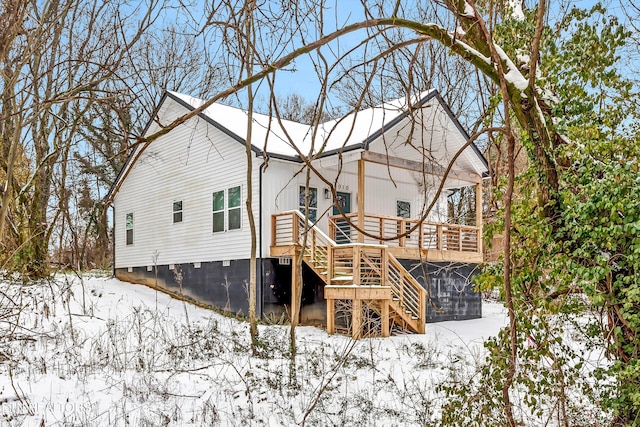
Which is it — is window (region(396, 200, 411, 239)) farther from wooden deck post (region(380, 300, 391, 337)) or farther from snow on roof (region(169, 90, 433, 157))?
wooden deck post (region(380, 300, 391, 337))

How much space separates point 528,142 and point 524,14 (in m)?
1.53

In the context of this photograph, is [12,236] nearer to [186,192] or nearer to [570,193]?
[186,192]

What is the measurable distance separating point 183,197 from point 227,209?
2632 millimetres

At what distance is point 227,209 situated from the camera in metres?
16.3

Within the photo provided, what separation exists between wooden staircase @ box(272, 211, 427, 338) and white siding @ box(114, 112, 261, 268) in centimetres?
215

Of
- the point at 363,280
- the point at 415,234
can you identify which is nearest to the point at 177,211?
the point at 363,280

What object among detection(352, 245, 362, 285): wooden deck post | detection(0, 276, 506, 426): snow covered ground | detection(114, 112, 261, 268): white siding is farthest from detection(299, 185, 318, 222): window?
detection(0, 276, 506, 426): snow covered ground

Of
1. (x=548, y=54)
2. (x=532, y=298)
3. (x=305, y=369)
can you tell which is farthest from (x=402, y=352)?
(x=548, y=54)

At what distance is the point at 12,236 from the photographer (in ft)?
40.4

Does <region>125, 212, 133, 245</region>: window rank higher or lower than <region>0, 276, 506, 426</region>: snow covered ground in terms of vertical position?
higher

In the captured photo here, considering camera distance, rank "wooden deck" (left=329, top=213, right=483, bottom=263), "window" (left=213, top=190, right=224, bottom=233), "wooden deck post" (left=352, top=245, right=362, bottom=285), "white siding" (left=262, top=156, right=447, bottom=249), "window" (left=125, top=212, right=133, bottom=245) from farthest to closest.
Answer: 1. "window" (left=125, top=212, right=133, bottom=245)
2. "window" (left=213, top=190, right=224, bottom=233)
3. "white siding" (left=262, top=156, right=447, bottom=249)
4. "wooden deck" (left=329, top=213, right=483, bottom=263)
5. "wooden deck post" (left=352, top=245, right=362, bottom=285)

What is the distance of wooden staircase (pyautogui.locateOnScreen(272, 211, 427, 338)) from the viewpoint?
12.4 metres

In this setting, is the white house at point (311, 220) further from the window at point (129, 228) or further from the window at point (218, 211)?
the window at point (129, 228)

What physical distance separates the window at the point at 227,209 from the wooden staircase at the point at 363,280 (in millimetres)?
1583
